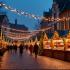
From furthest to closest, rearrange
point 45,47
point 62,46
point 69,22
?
point 69,22, point 45,47, point 62,46

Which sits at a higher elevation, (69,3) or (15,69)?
(69,3)

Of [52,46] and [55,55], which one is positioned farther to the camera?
[52,46]

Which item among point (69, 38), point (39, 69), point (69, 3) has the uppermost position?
point (69, 3)

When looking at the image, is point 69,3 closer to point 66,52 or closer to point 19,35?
point 66,52

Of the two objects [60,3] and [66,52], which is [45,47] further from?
[60,3]

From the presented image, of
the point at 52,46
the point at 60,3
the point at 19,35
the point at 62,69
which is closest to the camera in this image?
the point at 62,69

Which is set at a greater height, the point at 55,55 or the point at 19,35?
the point at 19,35

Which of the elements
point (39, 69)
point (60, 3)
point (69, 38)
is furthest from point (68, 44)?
point (60, 3)

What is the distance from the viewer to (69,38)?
128 ft

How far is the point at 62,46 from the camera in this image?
42000mm

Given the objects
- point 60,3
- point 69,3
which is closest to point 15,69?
point 69,3

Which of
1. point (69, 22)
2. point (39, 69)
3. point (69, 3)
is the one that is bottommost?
point (39, 69)

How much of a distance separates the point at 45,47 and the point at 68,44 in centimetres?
1479

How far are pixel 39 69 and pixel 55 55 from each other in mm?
18674
